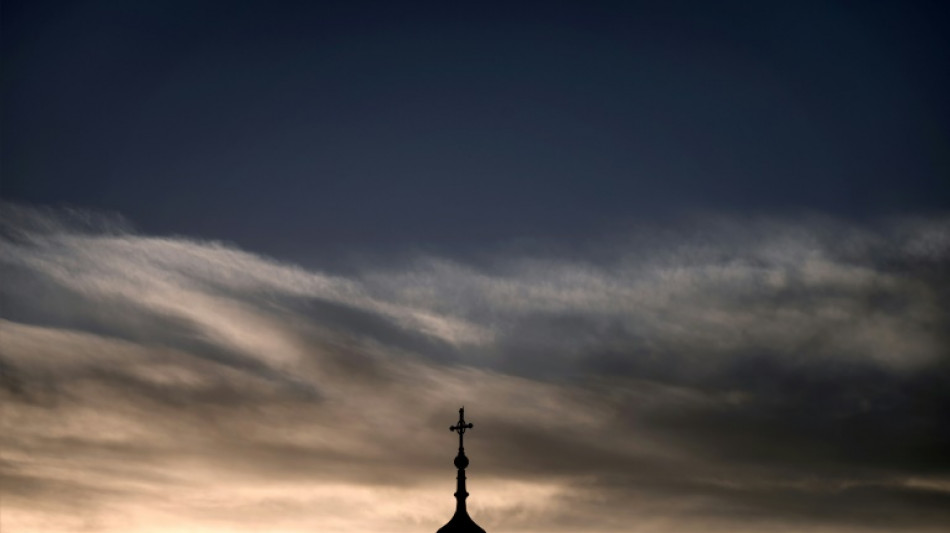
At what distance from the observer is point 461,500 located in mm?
52938

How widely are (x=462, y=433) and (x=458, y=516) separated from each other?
13.0 feet

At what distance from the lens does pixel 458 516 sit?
5231 cm

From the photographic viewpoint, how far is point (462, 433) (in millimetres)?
53812

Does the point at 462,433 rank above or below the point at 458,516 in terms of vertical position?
above

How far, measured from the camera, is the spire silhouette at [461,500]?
170 feet

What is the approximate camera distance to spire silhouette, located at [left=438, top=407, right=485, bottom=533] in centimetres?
5184
